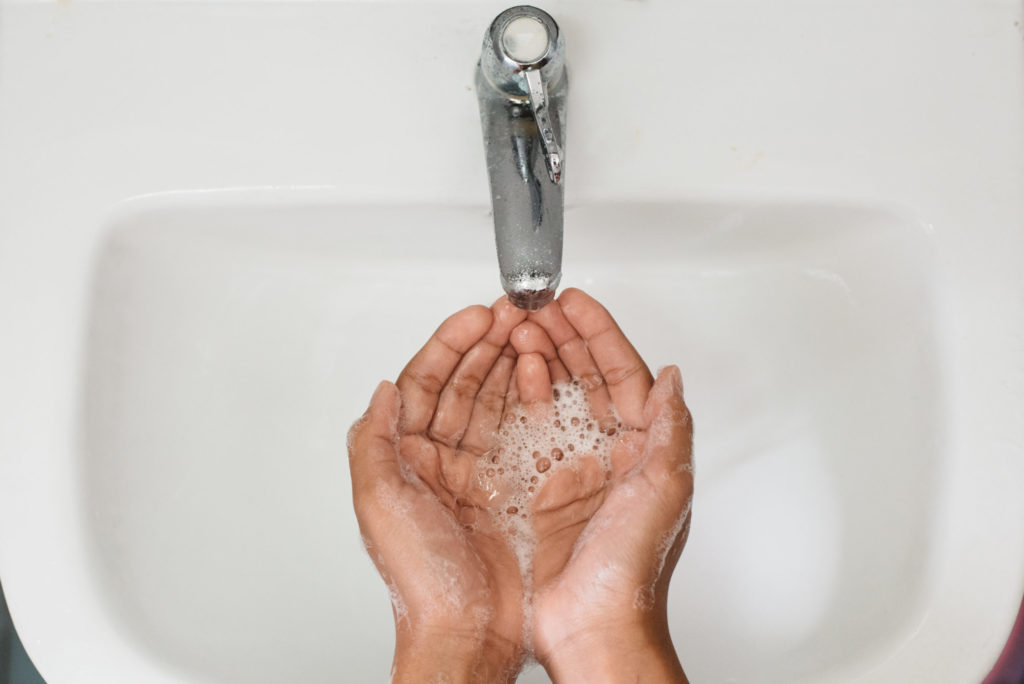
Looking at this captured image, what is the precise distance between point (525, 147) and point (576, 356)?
0.23 meters

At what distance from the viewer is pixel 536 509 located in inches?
26.5

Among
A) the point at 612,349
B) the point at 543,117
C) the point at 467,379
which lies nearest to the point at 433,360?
the point at 467,379

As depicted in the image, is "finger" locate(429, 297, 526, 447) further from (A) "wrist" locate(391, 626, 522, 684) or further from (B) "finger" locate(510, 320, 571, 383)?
(A) "wrist" locate(391, 626, 522, 684)

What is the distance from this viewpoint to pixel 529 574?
2.12 feet

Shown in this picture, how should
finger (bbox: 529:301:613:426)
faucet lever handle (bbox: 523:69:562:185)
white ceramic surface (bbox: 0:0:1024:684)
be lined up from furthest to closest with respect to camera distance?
finger (bbox: 529:301:613:426) → white ceramic surface (bbox: 0:0:1024:684) → faucet lever handle (bbox: 523:69:562:185)

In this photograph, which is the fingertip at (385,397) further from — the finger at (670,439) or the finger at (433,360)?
the finger at (670,439)

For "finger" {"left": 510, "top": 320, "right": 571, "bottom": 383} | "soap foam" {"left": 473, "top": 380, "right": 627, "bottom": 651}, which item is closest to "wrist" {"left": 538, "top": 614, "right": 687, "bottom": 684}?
"soap foam" {"left": 473, "top": 380, "right": 627, "bottom": 651}

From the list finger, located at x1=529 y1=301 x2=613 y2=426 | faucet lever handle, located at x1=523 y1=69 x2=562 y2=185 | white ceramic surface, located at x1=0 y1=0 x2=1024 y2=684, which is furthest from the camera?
finger, located at x1=529 y1=301 x2=613 y2=426

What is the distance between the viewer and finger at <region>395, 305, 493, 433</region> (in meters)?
0.63

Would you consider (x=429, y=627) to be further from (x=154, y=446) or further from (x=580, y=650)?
(x=154, y=446)

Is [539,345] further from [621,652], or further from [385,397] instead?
[621,652]

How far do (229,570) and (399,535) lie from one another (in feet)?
0.51

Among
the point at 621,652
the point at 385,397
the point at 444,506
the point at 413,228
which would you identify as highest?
the point at 413,228

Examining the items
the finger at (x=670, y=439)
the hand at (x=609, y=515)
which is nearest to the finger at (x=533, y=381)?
the hand at (x=609, y=515)
